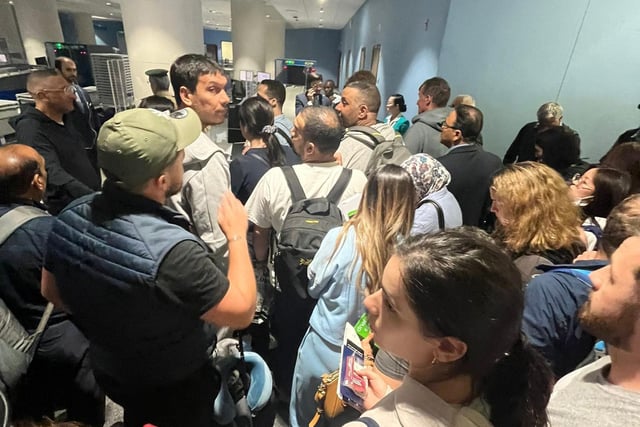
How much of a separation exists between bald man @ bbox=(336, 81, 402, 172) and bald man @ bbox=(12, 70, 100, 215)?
1890 mm

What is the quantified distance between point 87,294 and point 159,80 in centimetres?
308

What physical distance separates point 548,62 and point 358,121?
85.1 inches

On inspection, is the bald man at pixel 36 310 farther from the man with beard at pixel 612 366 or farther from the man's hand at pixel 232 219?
the man with beard at pixel 612 366

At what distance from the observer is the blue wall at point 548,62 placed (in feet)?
9.40

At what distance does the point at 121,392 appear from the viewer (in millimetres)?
1091

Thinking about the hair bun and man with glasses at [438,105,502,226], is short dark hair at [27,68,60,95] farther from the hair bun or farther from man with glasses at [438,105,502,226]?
man with glasses at [438,105,502,226]

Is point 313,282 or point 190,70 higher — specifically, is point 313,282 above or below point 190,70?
below

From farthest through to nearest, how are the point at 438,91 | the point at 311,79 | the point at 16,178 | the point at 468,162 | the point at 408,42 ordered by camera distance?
the point at 311,79, the point at 408,42, the point at 438,91, the point at 468,162, the point at 16,178

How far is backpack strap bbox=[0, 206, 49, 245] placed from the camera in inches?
47.7

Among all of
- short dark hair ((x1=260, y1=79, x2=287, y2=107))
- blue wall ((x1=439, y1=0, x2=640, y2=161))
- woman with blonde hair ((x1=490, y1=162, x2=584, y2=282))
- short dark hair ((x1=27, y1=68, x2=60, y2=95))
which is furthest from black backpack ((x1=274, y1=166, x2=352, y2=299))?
blue wall ((x1=439, y1=0, x2=640, y2=161))

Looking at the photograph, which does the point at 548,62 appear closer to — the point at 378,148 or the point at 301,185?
the point at 378,148

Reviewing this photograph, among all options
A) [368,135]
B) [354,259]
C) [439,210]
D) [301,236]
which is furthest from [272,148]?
[354,259]

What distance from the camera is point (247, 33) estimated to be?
9344 mm

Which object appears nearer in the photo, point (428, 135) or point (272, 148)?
point (272, 148)
